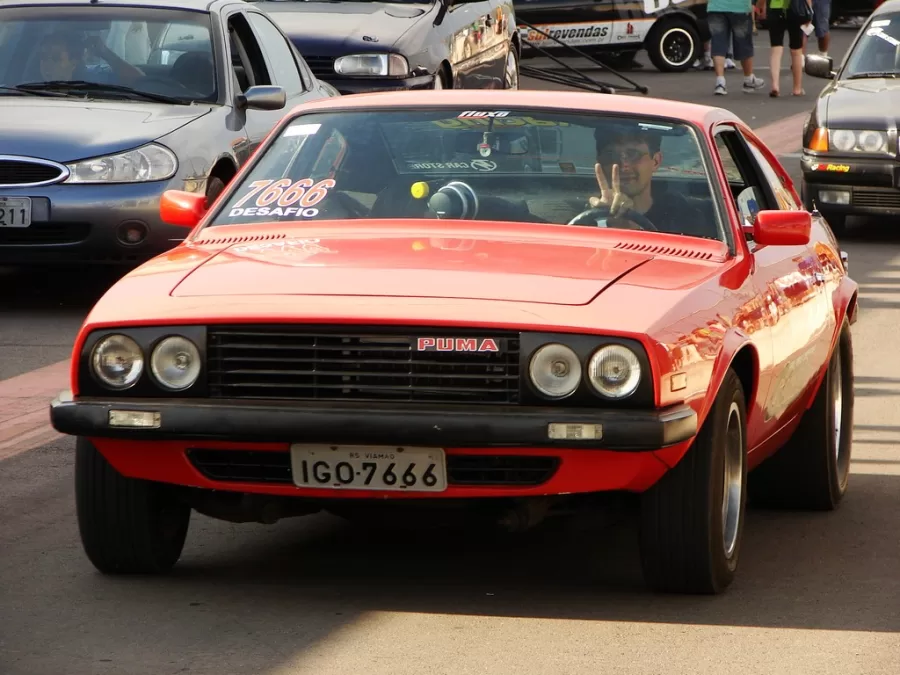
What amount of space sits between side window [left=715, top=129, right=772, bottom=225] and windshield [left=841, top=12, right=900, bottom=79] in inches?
325

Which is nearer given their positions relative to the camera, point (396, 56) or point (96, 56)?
point (96, 56)

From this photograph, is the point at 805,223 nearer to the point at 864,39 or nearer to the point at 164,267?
the point at 164,267

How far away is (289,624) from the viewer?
5.05m

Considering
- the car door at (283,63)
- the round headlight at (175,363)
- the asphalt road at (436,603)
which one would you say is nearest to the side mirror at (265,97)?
the car door at (283,63)

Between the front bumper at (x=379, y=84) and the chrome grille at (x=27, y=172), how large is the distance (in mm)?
5965

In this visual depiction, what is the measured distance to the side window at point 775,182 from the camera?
22.6 ft

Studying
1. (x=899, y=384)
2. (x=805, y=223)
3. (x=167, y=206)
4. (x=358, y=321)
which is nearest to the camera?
(x=358, y=321)

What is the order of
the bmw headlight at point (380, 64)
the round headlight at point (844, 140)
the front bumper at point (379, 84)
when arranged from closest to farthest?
1. the round headlight at point (844, 140)
2. the bmw headlight at point (380, 64)
3. the front bumper at point (379, 84)

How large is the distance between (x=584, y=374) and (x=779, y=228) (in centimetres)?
131

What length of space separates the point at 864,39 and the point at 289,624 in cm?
1108

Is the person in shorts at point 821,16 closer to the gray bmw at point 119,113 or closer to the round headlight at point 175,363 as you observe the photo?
the gray bmw at point 119,113

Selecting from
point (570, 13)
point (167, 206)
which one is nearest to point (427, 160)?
point (167, 206)

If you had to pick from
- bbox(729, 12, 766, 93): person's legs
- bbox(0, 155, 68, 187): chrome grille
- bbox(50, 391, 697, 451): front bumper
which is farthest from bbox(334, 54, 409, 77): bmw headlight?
bbox(50, 391, 697, 451): front bumper

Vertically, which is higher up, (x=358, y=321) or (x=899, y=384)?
(x=358, y=321)
